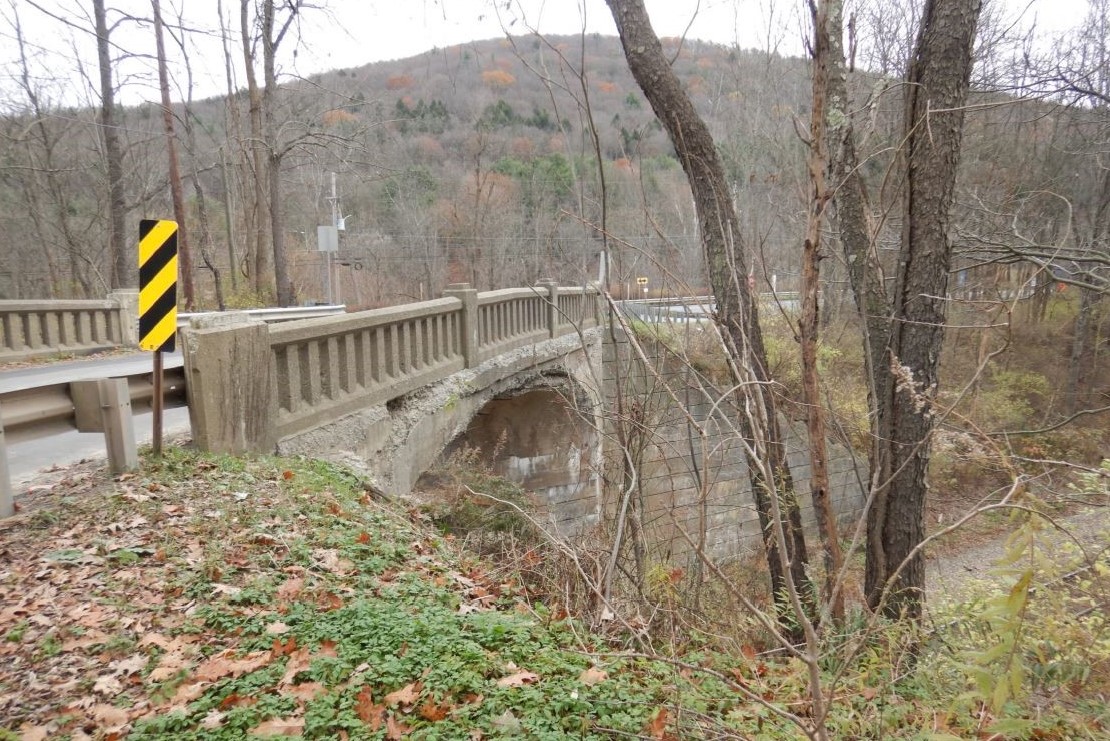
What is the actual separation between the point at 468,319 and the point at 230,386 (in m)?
4.07

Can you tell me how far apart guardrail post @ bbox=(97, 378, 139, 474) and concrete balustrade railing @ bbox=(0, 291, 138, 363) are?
22.0ft

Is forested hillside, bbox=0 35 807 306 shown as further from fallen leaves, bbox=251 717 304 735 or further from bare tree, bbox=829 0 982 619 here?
fallen leaves, bbox=251 717 304 735

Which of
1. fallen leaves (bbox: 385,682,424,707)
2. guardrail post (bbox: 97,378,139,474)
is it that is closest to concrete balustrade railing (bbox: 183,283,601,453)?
guardrail post (bbox: 97,378,139,474)

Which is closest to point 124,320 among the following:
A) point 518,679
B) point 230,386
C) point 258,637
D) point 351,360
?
point 351,360

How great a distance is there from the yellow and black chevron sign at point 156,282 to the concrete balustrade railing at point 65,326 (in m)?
6.68

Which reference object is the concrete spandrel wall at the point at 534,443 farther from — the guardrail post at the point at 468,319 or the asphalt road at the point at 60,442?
the asphalt road at the point at 60,442

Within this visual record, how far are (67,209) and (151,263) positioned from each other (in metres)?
24.8

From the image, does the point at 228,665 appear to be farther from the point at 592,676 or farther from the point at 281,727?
the point at 592,676

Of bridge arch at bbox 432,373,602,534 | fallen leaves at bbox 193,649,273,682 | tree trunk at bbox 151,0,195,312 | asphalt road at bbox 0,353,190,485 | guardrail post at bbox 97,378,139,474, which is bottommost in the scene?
bridge arch at bbox 432,373,602,534

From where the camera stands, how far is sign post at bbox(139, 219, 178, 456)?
444 cm

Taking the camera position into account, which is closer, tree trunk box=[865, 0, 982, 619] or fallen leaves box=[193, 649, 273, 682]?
fallen leaves box=[193, 649, 273, 682]

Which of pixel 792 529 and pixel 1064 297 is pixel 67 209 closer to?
pixel 792 529

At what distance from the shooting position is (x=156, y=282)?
446 centimetres

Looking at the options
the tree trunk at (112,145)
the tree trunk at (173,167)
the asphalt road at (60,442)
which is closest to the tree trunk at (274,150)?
the tree trunk at (173,167)
